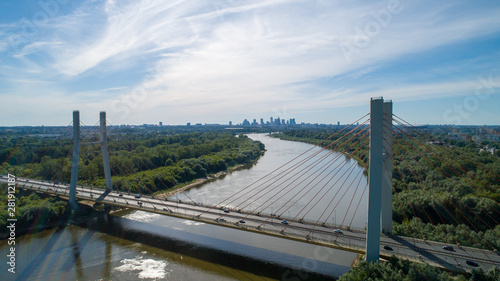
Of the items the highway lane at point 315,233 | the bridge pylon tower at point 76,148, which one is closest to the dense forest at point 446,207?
the highway lane at point 315,233

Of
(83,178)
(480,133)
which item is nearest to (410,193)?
(83,178)

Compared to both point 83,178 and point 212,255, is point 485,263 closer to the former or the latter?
point 212,255

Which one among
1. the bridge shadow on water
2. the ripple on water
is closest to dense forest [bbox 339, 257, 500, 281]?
the bridge shadow on water

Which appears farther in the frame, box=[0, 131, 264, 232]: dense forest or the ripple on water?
box=[0, 131, 264, 232]: dense forest

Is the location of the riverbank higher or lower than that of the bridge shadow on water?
higher

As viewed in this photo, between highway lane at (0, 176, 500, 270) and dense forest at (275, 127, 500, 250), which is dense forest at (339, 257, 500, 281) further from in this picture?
dense forest at (275, 127, 500, 250)

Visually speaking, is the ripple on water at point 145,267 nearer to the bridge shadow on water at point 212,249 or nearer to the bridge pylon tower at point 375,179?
the bridge shadow on water at point 212,249
